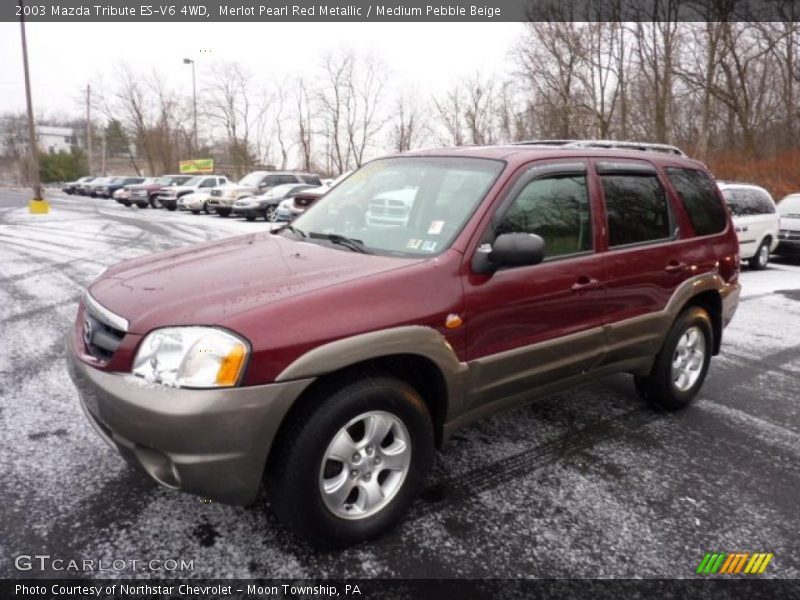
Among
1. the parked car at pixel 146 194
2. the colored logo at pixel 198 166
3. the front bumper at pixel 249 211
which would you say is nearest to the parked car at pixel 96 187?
the colored logo at pixel 198 166

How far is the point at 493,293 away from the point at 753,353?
4384mm

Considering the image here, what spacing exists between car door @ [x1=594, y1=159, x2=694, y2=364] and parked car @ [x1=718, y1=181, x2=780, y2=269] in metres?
8.25

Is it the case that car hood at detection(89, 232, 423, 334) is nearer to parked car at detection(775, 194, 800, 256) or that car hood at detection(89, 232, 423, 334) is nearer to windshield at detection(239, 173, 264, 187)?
parked car at detection(775, 194, 800, 256)

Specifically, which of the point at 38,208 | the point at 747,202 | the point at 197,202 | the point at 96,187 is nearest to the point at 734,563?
the point at 747,202

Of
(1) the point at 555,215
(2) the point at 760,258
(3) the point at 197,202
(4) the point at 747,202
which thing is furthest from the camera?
(3) the point at 197,202

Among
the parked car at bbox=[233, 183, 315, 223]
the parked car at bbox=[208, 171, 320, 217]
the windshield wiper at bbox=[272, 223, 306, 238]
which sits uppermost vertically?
the parked car at bbox=[208, 171, 320, 217]

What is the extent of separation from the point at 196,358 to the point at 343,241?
123 cm

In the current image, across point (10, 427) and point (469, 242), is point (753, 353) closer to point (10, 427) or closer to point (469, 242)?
point (469, 242)

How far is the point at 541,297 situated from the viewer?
125 inches

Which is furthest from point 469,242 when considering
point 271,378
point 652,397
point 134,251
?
point 134,251

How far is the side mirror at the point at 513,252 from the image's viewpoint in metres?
2.80

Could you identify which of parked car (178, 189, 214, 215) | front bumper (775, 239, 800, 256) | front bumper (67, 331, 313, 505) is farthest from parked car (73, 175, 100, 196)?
front bumper (67, 331, 313, 505)

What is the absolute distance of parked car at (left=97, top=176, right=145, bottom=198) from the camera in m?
40.7

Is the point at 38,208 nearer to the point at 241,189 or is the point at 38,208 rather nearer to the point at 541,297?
the point at 241,189
